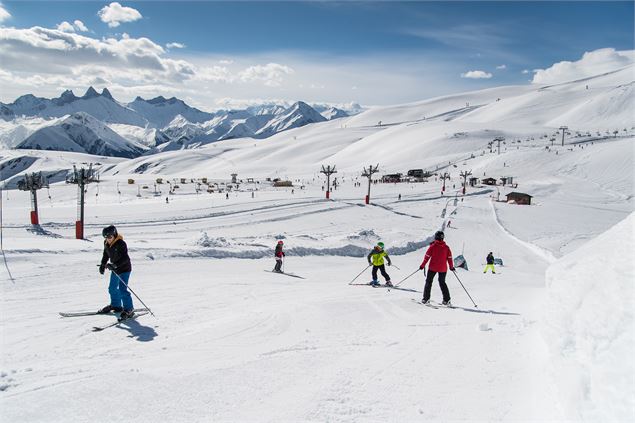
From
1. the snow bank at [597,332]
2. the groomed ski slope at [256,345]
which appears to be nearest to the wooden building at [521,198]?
the groomed ski slope at [256,345]

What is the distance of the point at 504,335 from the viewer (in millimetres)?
6902

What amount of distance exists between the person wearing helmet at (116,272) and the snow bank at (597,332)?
668 centimetres

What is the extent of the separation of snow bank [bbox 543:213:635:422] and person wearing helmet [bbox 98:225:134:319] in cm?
668

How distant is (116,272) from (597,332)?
724cm

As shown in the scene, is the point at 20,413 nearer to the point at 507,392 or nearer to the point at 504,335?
the point at 507,392

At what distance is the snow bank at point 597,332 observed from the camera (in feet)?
12.1

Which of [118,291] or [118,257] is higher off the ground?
[118,257]

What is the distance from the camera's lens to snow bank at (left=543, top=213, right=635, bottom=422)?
369cm

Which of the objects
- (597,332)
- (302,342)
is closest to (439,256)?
(302,342)

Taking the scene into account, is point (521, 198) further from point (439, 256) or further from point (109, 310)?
point (109, 310)

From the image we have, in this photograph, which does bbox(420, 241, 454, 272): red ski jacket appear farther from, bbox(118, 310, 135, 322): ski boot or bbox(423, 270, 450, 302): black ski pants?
bbox(118, 310, 135, 322): ski boot

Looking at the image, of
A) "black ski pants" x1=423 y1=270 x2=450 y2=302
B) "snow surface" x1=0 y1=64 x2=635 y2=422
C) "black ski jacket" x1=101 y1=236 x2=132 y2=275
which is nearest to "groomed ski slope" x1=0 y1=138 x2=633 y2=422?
"snow surface" x1=0 y1=64 x2=635 y2=422

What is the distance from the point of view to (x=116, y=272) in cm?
774

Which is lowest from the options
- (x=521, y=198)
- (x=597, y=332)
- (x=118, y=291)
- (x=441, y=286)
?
(x=441, y=286)
